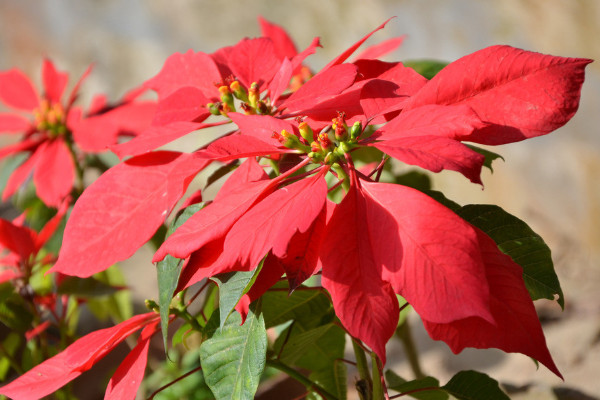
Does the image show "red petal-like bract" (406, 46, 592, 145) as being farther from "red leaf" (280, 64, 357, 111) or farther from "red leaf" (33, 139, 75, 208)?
"red leaf" (33, 139, 75, 208)

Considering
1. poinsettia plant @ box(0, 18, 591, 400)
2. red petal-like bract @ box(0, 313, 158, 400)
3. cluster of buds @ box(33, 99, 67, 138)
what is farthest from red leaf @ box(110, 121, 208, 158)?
cluster of buds @ box(33, 99, 67, 138)

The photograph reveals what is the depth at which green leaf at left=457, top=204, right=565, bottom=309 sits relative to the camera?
393 mm

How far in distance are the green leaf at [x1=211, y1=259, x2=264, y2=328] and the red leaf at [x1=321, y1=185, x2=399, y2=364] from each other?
0.04 metres

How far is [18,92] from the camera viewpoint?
0.78 meters

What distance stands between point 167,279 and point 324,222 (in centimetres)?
11

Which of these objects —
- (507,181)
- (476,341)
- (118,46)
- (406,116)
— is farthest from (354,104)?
(118,46)

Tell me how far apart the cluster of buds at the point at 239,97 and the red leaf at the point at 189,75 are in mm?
17

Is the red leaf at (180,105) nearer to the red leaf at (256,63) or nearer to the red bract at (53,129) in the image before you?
the red leaf at (256,63)

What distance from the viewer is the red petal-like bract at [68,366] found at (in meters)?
0.41

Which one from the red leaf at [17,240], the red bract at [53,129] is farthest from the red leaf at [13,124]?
the red leaf at [17,240]

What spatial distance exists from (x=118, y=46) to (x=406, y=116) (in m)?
1.61

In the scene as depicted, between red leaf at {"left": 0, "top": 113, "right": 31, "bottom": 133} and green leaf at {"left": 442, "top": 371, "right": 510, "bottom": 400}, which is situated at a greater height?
red leaf at {"left": 0, "top": 113, "right": 31, "bottom": 133}

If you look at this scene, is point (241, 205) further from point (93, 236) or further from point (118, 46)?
point (118, 46)

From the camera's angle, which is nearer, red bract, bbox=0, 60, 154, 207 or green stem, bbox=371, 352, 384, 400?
green stem, bbox=371, 352, 384, 400
